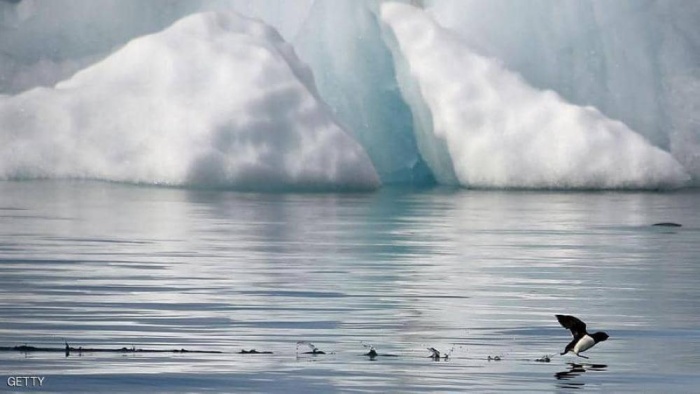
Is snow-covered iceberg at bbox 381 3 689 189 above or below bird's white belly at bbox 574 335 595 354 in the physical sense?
above

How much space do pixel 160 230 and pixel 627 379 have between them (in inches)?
429

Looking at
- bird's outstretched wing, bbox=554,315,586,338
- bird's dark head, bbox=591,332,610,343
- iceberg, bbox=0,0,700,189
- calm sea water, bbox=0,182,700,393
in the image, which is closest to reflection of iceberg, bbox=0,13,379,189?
iceberg, bbox=0,0,700,189

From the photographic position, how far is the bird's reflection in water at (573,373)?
896 cm

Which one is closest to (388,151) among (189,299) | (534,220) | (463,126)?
(463,126)

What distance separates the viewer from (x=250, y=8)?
115 feet

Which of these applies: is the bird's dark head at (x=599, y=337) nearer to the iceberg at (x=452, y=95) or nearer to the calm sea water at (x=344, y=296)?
the calm sea water at (x=344, y=296)

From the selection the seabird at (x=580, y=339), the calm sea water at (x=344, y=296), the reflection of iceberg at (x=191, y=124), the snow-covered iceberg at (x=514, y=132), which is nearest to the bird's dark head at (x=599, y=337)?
the seabird at (x=580, y=339)

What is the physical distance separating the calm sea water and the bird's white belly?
83 millimetres

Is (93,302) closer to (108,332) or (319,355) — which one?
(108,332)

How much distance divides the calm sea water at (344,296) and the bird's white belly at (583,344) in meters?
0.08

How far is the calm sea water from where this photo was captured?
A: 920 centimetres

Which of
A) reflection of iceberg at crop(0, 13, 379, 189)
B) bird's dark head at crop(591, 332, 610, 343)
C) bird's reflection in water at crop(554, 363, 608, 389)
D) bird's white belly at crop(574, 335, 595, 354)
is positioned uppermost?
reflection of iceberg at crop(0, 13, 379, 189)

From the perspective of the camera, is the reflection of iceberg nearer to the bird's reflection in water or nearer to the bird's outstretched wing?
the bird's outstretched wing

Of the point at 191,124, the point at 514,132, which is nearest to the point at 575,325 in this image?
the point at 191,124
